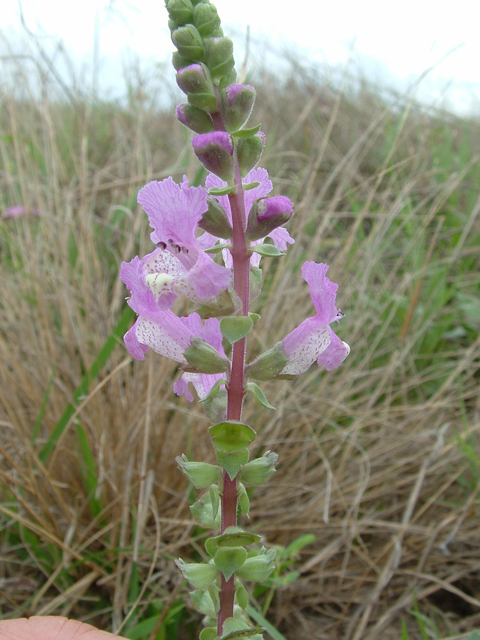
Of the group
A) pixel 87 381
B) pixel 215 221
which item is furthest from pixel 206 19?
pixel 87 381

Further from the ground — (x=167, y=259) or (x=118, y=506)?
(x=167, y=259)

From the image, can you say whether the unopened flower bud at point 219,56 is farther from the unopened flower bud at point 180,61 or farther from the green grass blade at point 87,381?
the green grass blade at point 87,381

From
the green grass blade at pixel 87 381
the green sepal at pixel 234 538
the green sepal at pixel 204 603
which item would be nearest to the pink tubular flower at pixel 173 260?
the green sepal at pixel 234 538

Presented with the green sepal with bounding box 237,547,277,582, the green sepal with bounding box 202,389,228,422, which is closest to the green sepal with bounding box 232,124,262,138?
the green sepal with bounding box 202,389,228,422

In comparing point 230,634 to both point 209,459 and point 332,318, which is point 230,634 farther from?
point 209,459

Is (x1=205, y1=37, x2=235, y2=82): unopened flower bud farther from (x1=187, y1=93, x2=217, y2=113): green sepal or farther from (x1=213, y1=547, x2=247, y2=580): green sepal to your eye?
(x1=213, y1=547, x2=247, y2=580): green sepal

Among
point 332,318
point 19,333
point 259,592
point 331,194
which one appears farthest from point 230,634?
point 331,194

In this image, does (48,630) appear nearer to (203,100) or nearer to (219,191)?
(219,191)
